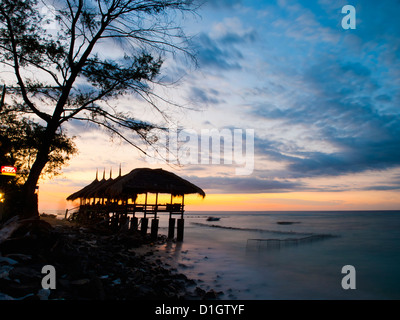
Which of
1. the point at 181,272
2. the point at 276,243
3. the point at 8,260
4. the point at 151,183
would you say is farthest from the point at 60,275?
the point at 276,243

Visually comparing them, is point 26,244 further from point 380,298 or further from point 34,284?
point 380,298

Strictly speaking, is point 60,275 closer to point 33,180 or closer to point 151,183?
point 33,180

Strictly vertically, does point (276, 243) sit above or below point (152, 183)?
below

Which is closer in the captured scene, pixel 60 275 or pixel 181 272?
pixel 60 275

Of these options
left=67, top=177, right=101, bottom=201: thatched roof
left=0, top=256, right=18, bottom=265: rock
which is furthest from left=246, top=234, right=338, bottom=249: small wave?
left=67, top=177, right=101, bottom=201: thatched roof

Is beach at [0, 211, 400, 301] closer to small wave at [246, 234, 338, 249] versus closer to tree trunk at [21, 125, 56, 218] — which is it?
small wave at [246, 234, 338, 249]

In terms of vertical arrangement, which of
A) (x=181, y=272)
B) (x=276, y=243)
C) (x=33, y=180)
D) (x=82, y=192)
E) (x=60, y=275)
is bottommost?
(x=276, y=243)

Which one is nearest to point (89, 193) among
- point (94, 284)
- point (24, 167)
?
point (24, 167)

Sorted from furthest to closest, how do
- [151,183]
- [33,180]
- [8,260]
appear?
1. [151,183]
2. [33,180]
3. [8,260]

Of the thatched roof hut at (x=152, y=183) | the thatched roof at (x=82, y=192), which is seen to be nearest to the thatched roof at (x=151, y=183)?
the thatched roof hut at (x=152, y=183)

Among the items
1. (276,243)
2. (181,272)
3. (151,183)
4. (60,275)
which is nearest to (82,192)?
(151,183)

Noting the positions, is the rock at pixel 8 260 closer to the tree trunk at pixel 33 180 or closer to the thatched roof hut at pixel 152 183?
the tree trunk at pixel 33 180

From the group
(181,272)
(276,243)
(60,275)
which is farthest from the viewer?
(276,243)
